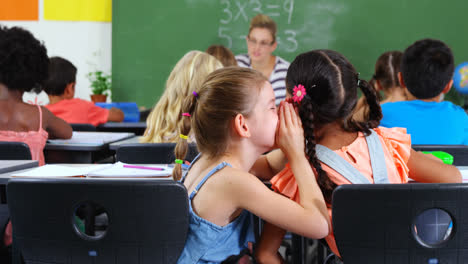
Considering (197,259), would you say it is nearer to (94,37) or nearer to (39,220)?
(39,220)

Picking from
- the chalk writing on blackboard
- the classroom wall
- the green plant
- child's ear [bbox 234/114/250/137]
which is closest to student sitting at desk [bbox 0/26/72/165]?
child's ear [bbox 234/114/250/137]

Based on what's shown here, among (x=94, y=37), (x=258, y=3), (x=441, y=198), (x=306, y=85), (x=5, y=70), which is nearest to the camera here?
(x=441, y=198)

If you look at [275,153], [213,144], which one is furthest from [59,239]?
[275,153]

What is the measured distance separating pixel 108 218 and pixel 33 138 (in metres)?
1.50

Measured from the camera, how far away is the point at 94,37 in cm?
558

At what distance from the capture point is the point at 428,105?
6.93 feet

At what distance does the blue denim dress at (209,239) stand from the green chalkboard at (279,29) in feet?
13.5

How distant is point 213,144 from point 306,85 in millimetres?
295

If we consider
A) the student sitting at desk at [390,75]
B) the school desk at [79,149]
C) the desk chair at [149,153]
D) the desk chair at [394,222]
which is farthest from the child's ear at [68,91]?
the desk chair at [394,222]

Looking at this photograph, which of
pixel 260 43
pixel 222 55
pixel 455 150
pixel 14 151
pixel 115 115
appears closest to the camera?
pixel 455 150

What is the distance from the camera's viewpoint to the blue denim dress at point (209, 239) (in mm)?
1181

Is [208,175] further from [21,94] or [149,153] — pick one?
[21,94]

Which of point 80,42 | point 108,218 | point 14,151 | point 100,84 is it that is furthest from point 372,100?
point 80,42

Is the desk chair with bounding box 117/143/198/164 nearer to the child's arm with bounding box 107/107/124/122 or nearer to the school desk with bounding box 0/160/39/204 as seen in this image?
the school desk with bounding box 0/160/39/204
